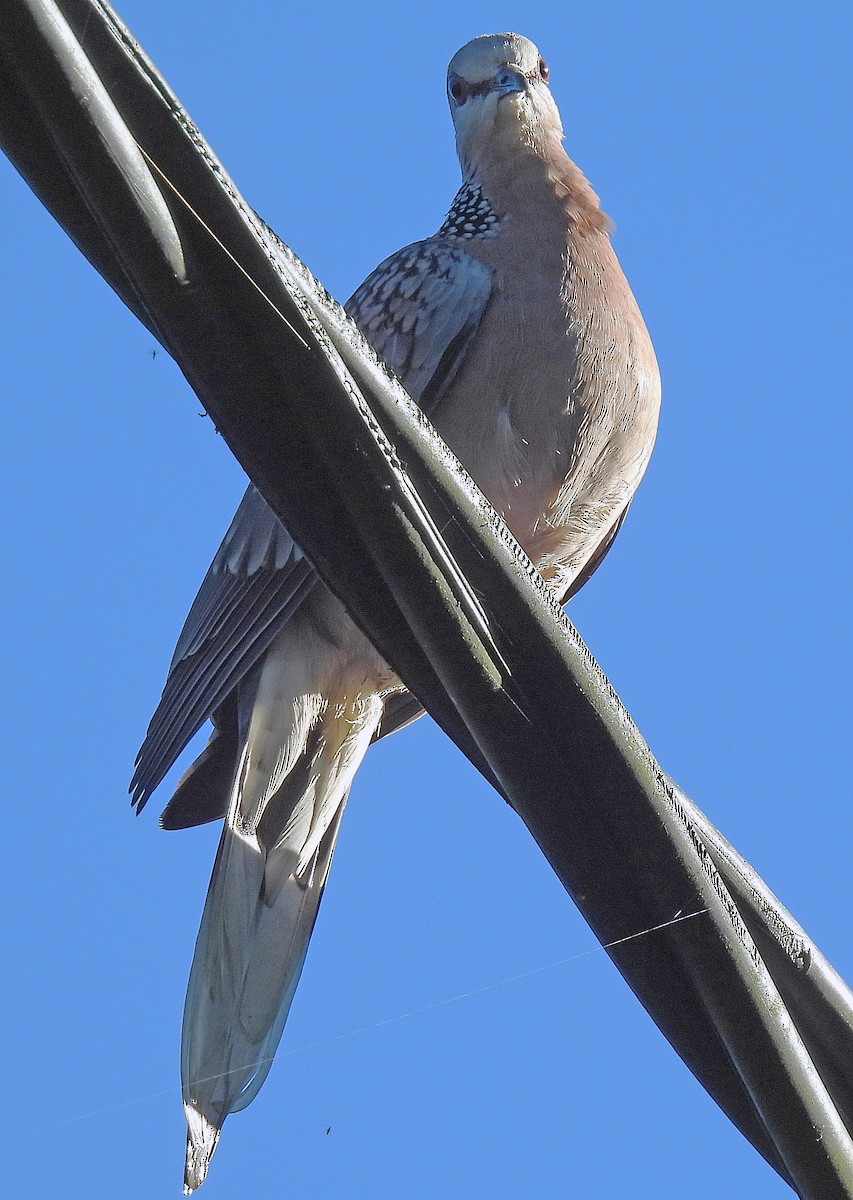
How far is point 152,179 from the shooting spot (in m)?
1.55

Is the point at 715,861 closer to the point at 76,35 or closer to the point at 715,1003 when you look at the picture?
the point at 715,1003

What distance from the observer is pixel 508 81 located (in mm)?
4668

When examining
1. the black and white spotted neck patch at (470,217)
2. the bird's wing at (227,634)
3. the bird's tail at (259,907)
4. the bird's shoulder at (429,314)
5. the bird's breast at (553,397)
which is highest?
the black and white spotted neck patch at (470,217)

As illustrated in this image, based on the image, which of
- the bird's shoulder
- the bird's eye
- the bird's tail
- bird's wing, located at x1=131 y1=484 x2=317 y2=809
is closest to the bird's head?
the bird's eye

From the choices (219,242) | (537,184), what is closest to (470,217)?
(537,184)

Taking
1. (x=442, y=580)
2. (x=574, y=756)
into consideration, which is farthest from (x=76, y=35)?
(x=574, y=756)

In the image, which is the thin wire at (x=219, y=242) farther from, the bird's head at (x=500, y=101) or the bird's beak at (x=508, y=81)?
the bird's beak at (x=508, y=81)

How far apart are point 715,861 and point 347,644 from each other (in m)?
2.28

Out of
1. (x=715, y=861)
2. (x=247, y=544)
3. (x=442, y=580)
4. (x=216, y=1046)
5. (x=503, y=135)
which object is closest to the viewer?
(x=442, y=580)

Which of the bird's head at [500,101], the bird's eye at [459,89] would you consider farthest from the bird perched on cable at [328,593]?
the bird's eye at [459,89]

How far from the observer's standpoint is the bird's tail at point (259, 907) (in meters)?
3.63

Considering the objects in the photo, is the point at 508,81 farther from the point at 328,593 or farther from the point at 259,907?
the point at 259,907

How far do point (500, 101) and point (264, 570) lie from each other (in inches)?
62.7

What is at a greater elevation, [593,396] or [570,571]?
[593,396]
